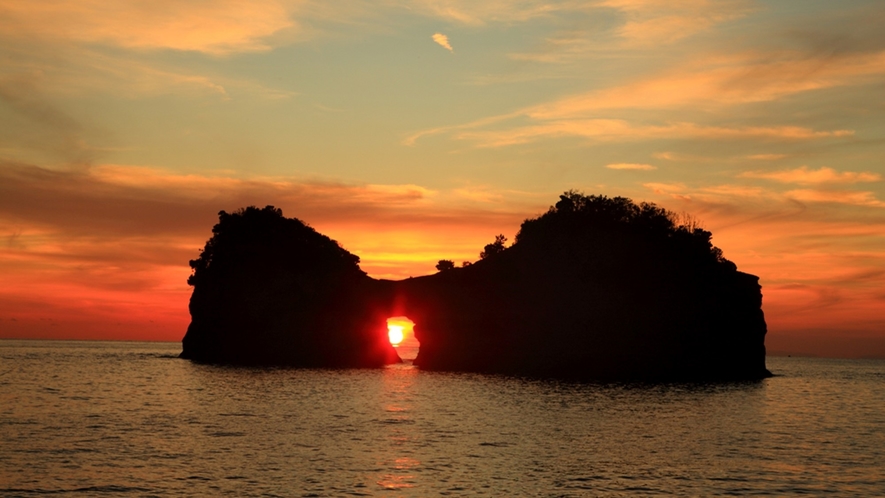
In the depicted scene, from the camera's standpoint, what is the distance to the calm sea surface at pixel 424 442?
3578 centimetres

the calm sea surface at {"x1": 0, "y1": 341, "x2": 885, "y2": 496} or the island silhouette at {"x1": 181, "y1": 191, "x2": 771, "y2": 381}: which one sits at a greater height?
the island silhouette at {"x1": 181, "y1": 191, "x2": 771, "y2": 381}

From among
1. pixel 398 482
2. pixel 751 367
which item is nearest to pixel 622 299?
pixel 751 367

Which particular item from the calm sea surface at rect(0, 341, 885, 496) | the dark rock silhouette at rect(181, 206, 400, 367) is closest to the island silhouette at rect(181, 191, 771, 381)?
the dark rock silhouette at rect(181, 206, 400, 367)

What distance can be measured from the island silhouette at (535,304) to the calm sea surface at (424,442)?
2692 centimetres

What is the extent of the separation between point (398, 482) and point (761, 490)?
1554 cm

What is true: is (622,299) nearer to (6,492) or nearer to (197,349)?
(197,349)

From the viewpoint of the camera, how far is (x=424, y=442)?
47.8 m

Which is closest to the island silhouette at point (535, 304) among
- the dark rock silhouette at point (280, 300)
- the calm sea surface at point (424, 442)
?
the dark rock silhouette at point (280, 300)

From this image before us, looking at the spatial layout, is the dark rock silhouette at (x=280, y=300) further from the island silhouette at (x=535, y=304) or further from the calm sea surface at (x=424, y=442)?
the calm sea surface at (x=424, y=442)

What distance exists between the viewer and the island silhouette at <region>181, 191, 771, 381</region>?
4444 inches

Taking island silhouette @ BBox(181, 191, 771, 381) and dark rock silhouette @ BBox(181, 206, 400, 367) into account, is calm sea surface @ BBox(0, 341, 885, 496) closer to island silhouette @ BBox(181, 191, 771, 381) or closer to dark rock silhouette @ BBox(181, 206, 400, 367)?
island silhouette @ BBox(181, 191, 771, 381)

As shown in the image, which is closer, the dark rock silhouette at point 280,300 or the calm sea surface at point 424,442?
the calm sea surface at point 424,442

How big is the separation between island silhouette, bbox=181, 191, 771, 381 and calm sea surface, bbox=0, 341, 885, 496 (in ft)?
88.3

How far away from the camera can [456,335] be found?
12400 centimetres
